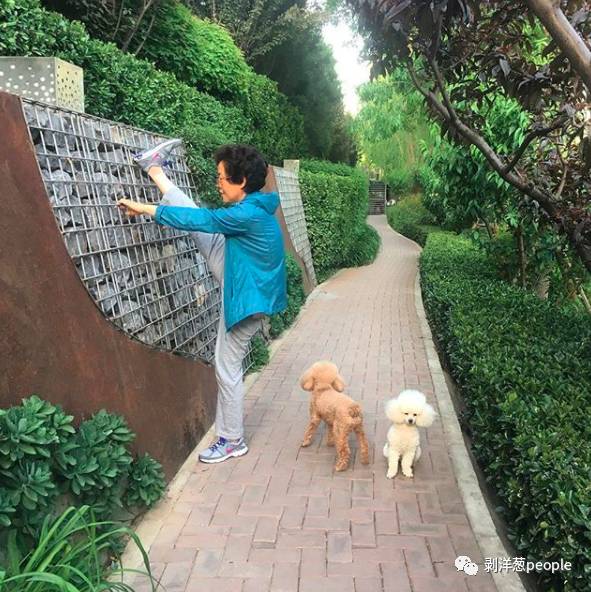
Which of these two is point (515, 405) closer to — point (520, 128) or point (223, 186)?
point (223, 186)

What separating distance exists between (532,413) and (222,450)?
2049 mm

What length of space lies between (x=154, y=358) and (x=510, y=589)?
2.31 meters

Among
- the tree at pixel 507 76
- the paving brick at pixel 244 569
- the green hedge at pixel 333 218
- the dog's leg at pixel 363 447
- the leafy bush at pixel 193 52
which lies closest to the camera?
the paving brick at pixel 244 569

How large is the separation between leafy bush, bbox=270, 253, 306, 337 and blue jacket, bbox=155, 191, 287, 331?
3757 millimetres

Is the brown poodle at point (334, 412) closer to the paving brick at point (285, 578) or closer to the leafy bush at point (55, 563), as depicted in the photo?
the paving brick at point (285, 578)

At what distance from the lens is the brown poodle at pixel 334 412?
12.5ft

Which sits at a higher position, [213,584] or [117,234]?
[117,234]

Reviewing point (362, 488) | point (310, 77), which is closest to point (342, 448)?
point (362, 488)

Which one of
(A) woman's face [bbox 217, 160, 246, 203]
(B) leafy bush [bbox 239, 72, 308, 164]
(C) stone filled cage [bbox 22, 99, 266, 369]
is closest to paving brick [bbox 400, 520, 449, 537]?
(C) stone filled cage [bbox 22, 99, 266, 369]

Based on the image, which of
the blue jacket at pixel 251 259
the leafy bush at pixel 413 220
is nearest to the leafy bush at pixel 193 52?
the blue jacket at pixel 251 259

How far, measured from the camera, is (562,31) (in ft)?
9.89

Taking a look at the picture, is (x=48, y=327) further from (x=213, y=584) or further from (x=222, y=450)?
(x=222, y=450)

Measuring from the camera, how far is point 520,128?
280 inches

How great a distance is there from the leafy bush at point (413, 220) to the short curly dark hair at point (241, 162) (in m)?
17.8
